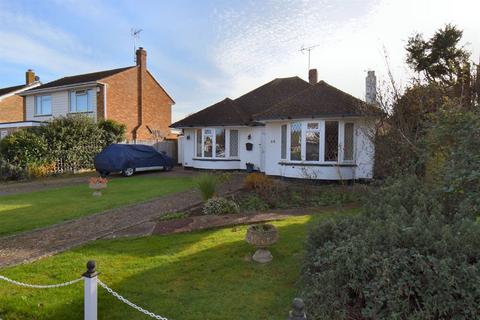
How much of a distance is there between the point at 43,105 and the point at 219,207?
2404 centimetres

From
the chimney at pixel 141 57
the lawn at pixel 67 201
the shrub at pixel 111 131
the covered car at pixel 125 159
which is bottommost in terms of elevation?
the lawn at pixel 67 201

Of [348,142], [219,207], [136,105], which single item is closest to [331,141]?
[348,142]

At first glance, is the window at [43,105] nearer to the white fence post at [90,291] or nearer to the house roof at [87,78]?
the house roof at [87,78]

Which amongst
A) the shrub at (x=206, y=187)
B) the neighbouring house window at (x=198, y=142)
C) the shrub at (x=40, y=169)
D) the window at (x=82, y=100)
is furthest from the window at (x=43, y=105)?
the shrub at (x=206, y=187)

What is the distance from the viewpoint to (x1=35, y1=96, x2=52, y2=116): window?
26.8 meters

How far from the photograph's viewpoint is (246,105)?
2188 cm

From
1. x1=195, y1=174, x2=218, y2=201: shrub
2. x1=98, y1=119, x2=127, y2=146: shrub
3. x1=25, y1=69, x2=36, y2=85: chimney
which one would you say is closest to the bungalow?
x1=98, y1=119, x2=127, y2=146: shrub

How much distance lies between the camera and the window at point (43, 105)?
2677 centimetres

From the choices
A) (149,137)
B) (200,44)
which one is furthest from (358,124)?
(149,137)

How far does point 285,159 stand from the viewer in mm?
15711

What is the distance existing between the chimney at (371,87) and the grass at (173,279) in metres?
7.21

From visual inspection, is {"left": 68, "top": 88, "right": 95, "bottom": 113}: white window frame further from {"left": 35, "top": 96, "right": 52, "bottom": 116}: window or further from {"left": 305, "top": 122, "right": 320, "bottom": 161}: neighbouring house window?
{"left": 305, "top": 122, "right": 320, "bottom": 161}: neighbouring house window

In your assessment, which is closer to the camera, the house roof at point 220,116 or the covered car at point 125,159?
the covered car at point 125,159

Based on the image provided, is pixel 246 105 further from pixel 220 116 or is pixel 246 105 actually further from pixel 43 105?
pixel 43 105
